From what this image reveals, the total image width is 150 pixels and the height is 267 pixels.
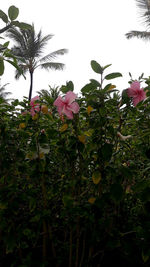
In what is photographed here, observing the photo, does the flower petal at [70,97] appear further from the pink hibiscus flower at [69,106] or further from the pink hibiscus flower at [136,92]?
the pink hibiscus flower at [136,92]

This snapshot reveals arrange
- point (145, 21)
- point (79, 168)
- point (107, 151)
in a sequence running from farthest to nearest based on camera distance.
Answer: point (145, 21) → point (79, 168) → point (107, 151)

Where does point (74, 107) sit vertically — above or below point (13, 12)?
below

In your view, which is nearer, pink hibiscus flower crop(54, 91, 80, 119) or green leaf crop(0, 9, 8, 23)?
green leaf crop(0, 9, 8, 23)

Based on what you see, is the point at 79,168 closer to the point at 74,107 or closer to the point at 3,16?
the point at 74,107

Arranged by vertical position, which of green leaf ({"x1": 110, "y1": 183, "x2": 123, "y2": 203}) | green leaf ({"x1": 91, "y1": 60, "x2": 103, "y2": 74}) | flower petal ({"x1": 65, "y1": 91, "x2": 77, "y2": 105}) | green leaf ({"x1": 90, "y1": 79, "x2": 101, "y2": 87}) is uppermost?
green leaf ({"x1": 91, "y1": 60, "x2": 103, "y2": 74})

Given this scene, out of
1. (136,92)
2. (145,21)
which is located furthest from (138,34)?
(136,92)

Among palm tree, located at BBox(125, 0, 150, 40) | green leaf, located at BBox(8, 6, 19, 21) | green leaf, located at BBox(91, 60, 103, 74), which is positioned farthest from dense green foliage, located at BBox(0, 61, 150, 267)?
palm tree, located at BBox(125, 0, 150, 40)

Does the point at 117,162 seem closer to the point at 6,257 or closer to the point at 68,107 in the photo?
the point at 68,107

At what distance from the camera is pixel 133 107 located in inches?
40.5

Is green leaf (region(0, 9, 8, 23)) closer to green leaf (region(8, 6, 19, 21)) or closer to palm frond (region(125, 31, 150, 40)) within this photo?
green leaf (region(8, 6, 19, 21))

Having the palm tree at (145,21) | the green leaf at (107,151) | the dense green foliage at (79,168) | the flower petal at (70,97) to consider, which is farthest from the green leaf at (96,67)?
the palm tree at (145,21)

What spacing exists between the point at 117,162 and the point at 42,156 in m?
0.33

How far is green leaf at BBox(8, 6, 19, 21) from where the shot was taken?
805 millimetres

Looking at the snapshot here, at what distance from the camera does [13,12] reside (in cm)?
81
